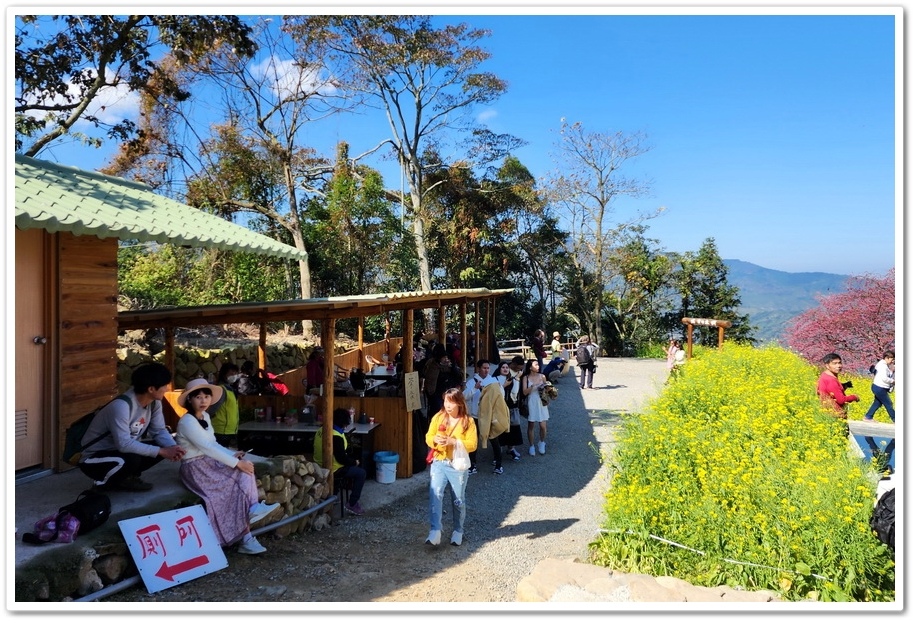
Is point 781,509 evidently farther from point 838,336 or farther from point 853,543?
point 838,336

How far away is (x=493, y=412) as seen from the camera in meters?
7.93

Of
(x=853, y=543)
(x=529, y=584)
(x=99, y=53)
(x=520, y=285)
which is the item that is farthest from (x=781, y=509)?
(x=520, y=285)

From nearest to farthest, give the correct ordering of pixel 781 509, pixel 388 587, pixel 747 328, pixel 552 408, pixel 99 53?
pixel 781 509, pixel 388 587, pixel 99 53, pixel 552 408, pixel 747 328

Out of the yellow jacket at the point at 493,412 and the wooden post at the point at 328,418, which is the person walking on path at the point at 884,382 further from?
the wooden post at the point at 328,418

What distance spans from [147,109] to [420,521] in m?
16.3

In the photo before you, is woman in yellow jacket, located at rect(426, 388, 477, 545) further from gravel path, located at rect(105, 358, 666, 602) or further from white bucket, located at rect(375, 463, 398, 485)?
white bucket, located at rect(375, 463, 398, 485)

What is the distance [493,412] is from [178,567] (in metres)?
4.29

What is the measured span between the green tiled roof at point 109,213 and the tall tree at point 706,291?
72.7 ft

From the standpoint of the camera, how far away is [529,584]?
4.10 metres

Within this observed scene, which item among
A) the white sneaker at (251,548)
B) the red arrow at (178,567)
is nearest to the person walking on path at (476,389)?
the white sneaker at (251,548)

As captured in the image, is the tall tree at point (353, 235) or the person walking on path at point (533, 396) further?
the tall tree at point (353, 235)

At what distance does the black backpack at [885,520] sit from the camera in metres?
3.79

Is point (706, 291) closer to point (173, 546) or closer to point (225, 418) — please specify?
point (225, 418)

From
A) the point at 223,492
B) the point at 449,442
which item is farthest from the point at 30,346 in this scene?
the point at 449,442
